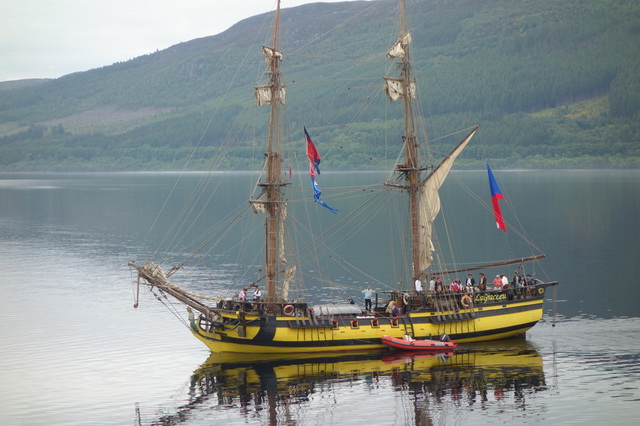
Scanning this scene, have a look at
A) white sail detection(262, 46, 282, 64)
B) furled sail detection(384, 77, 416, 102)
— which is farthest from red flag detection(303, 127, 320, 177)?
furled sail detection(384, 77, 416, 102)

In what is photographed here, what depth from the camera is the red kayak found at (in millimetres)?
61219

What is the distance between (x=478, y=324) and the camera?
210ft

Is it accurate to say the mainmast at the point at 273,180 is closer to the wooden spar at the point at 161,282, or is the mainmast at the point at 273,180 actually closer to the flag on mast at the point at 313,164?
the flag on mast at the point at 313,164

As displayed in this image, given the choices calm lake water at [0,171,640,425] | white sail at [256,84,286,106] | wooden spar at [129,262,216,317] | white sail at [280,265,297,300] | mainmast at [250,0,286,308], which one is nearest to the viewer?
calm lake water at [0,171,640,425]

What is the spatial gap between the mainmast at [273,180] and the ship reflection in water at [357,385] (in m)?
6.17

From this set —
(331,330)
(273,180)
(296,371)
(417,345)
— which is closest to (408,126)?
(273,180)

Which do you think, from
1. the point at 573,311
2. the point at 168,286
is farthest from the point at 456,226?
the point at 168,286

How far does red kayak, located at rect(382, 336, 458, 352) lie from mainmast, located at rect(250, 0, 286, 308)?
864 cm

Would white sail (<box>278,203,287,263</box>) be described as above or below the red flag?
below

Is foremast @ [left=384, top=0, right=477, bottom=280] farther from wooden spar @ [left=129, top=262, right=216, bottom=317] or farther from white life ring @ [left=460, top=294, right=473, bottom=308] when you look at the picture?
wooden spar @ [left=129, top=262, right=216, bottom=317]

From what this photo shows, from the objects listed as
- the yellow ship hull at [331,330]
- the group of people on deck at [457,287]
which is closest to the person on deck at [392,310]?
the group of people on deck at [457,287]

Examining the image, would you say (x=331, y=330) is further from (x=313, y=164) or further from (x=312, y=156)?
(x=312, y=156)

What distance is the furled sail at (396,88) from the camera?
65.6 meters

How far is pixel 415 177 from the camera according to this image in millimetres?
67812
